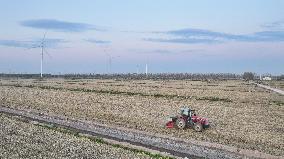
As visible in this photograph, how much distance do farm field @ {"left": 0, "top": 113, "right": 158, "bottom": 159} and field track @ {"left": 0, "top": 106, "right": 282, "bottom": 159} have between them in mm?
3122

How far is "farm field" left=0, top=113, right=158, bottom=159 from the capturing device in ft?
91.2

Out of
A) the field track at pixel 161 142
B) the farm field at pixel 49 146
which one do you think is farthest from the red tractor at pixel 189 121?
the farm field at pixel 49 146

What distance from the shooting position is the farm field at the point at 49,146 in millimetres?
27802

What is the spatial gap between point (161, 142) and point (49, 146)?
908 cm

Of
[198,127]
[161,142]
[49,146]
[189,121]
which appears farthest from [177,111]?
[49,146]

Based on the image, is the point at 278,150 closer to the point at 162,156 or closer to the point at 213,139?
the point at 213,139

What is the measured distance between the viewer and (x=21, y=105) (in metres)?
62.8

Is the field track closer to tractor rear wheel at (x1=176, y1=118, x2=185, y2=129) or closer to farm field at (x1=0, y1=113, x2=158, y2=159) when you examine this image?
tractor rear wheel at (x1=176, y1=118, x2=185, y2=129)

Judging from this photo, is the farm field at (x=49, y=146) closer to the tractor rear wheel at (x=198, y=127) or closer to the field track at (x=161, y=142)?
the field track at (x=161, y=142)

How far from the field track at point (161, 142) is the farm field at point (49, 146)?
3.12m

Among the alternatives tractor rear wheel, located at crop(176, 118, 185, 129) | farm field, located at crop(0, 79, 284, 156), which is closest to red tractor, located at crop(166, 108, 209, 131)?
tractor rear wheel, located at crop(176, 118, 185, 129)

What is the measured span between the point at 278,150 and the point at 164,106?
26440 millimetres

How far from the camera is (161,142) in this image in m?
35.0

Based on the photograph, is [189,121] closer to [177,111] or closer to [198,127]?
[198,127]
